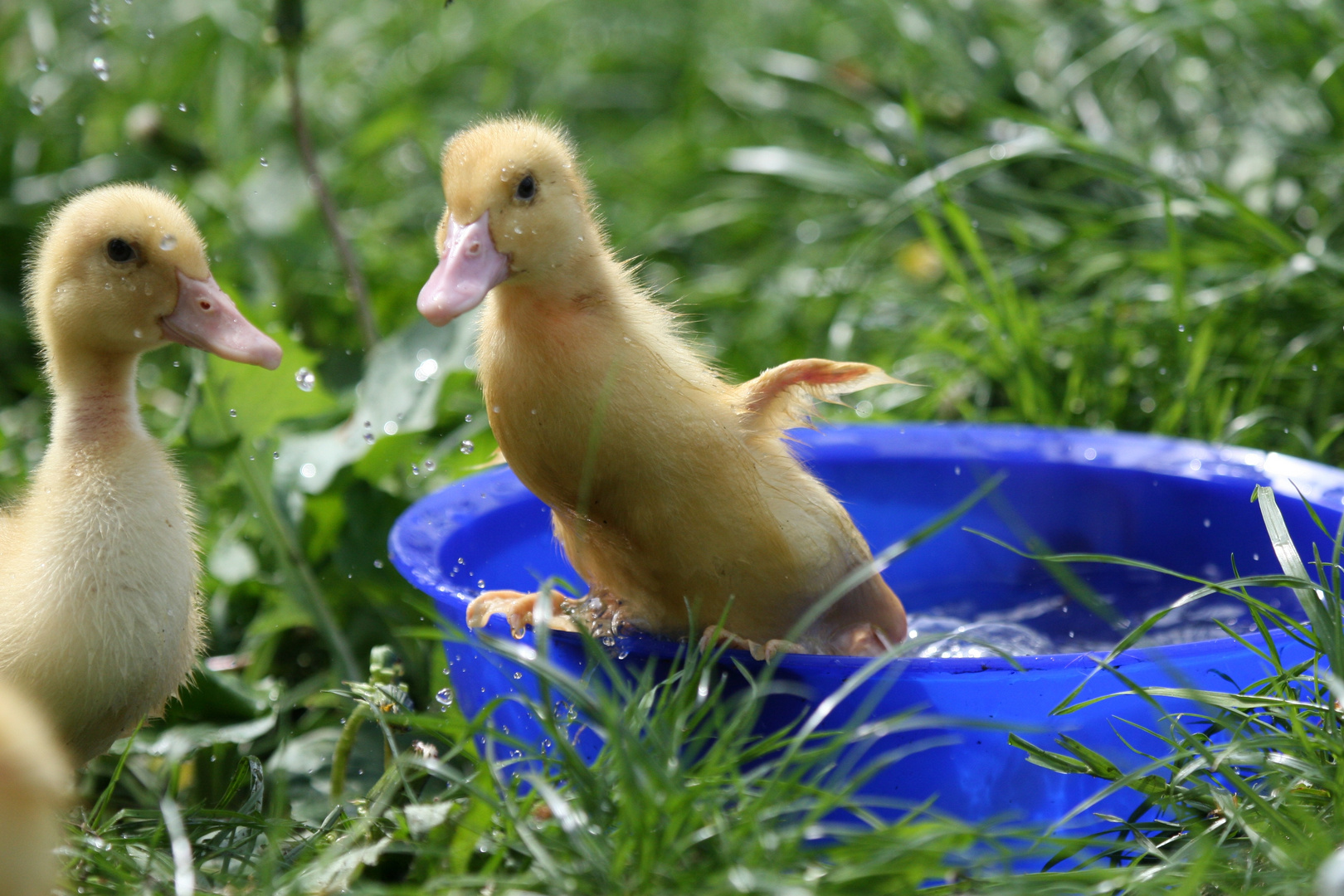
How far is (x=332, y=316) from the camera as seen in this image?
3.11 meters

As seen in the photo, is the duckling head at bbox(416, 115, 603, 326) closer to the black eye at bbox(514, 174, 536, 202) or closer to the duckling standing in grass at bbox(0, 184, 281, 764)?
the black eye at bbox(514, 174, 536, 202)

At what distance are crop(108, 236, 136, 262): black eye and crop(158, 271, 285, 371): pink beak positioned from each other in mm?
64

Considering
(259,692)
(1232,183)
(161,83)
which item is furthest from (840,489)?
(161,83)

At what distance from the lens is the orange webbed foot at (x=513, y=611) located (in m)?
1.58

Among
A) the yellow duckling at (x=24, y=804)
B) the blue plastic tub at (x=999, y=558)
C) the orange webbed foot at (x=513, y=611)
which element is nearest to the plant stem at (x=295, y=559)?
the blue plastic tub at (x=999, y=558)

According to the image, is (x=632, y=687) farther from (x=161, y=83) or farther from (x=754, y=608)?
(x=161, y=83)

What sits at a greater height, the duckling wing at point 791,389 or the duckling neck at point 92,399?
the duckling neck at point 92,399

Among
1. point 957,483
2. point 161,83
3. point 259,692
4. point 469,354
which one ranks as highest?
point 161,83

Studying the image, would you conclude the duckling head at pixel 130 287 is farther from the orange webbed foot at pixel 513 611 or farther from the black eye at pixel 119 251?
the orange webbed foot at pixel 513 611

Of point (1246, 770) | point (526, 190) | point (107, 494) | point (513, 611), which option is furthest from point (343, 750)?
point (1246, 770)

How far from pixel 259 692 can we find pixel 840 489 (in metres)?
1.06

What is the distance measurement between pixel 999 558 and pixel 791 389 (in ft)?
2.82

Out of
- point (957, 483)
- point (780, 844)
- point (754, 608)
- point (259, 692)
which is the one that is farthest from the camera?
point (957, 483)

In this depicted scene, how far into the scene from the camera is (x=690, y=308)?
349cm
